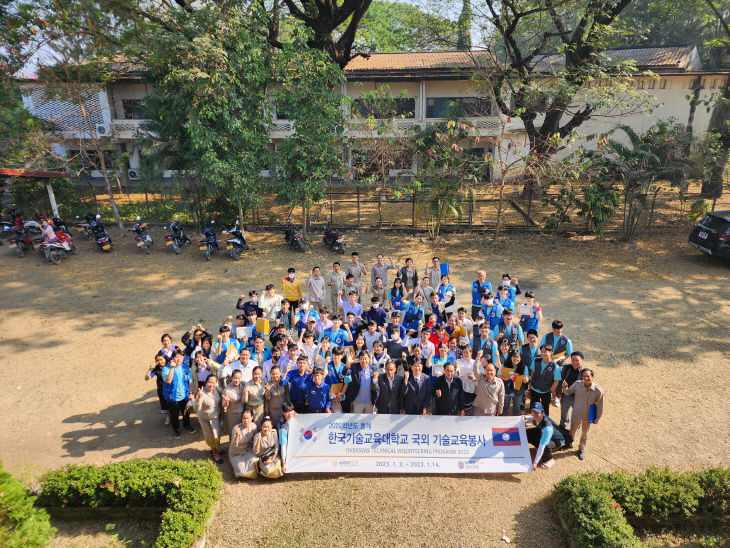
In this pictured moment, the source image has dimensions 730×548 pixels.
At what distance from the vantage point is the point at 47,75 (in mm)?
16094

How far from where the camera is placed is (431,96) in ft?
84.6

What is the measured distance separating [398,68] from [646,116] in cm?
1406

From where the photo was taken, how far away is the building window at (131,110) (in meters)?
27.4

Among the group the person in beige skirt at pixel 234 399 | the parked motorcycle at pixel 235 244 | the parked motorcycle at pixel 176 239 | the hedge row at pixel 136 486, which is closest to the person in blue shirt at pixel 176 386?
the person in beige skirt at pixel 234 399

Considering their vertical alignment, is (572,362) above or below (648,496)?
above

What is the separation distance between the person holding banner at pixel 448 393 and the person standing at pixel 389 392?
557mm

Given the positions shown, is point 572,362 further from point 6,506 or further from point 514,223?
point 514,223

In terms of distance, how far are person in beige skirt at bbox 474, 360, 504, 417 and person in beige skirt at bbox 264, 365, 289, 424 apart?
2.85 metres

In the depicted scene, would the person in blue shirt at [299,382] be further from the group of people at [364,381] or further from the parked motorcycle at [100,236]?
the parked motorcycle at [100,236]

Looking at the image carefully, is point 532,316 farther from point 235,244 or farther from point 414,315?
point 235,244

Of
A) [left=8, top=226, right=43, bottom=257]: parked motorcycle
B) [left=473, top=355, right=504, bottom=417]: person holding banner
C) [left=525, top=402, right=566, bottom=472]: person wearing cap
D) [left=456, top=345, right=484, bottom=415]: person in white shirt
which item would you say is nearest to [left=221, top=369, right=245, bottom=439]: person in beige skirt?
[left=456, top=345, right=484, bottom=415]: person in white shirt

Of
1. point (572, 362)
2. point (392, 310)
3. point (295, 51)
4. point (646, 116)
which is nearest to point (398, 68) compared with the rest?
point (295, 51)

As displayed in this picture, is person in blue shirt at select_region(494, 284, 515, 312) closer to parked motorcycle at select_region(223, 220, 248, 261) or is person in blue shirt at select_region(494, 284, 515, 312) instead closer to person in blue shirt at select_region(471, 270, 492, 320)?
person in blue shirt at select_region(471, 270, 492, 320)

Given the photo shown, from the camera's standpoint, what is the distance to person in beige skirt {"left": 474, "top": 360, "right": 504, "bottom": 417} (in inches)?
264
